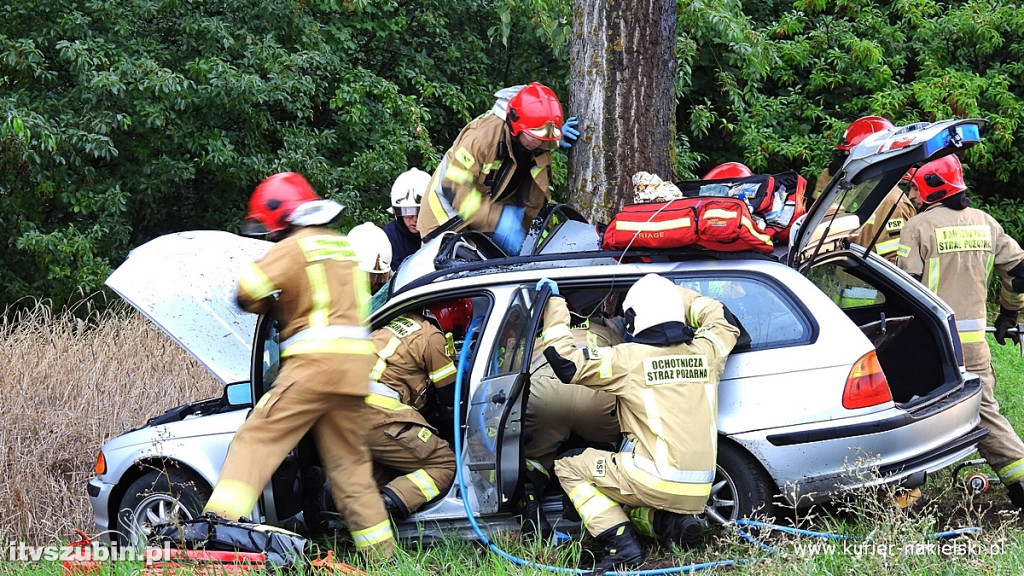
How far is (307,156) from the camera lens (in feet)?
33.1

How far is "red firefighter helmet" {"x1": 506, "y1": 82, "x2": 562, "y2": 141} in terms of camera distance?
5.77 m

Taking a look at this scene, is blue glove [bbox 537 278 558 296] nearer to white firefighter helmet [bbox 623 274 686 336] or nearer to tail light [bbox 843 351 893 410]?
white firefighter helmet [bbox 623 274 686 336]

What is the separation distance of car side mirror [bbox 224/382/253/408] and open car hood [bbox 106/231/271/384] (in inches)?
4.3

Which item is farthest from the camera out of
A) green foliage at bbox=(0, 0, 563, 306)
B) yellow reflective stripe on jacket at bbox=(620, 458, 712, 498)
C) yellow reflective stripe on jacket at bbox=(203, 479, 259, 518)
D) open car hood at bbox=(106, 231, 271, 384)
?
green foliage at bbox=(0, 0, 563, 306)

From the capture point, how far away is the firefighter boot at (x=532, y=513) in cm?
446

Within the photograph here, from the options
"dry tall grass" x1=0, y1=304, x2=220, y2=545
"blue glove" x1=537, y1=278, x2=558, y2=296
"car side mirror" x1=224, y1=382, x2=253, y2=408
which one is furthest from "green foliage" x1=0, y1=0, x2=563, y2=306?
"blue glove" x1=537, y1=278, x2=558, y2=296

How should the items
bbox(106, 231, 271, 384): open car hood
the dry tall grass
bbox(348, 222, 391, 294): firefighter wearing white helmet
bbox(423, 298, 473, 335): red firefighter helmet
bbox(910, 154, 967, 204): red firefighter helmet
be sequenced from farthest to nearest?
the dry tall grass → bbox(348, 222, 391, 294): firefighter wearing white helmet → bbox(910, 154, 967, 204): red firefighter helmet → bbox(423, 298, 473, 335): red firefighter helmet → bbox(106, 231, 271, 384): open car hood

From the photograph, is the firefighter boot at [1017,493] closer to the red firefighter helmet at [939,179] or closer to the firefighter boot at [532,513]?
the red firefighter helmet at [939,179]

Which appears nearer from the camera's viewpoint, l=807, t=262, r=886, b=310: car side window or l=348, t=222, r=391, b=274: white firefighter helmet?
l=807, t=262, r=886, b=310: car side window

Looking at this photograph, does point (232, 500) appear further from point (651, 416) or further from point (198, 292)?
point (651, 416)

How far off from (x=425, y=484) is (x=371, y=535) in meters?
0.37

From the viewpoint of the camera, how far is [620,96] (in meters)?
6.21

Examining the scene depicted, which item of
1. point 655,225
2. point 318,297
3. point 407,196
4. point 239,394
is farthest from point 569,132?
point 239,394

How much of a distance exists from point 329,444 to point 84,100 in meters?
6.29
